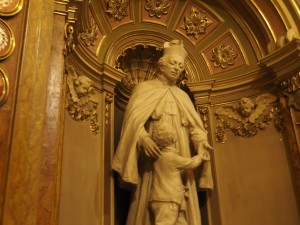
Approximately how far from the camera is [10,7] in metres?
3.09

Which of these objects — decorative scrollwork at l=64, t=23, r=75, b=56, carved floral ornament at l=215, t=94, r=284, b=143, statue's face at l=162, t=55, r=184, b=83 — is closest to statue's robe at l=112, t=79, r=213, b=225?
statue's face at l=162, t=55, r=184, b=83

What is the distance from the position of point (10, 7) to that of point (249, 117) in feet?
8.66

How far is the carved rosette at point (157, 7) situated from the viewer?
4.98 m

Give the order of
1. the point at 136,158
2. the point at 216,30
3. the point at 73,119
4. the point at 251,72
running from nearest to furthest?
the point at 136,158 < the point at 73,119 < the point at 251,72 < the point at 216,30

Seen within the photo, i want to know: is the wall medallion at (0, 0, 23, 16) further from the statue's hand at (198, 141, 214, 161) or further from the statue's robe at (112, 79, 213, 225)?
the statue's hand at (198, 141, 214, 161)

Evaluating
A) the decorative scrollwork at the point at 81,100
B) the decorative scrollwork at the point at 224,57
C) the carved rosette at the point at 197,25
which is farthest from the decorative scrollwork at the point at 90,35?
the decorative scrollwork at the point at 224,57

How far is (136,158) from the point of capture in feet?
11.9

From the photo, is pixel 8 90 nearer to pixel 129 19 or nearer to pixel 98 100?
pixel 98 100

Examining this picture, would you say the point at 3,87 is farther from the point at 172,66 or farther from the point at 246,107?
the point at 246,107

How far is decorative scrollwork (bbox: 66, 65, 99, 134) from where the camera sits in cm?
384

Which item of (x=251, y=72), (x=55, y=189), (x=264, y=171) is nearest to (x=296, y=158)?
(x=264, y=171)

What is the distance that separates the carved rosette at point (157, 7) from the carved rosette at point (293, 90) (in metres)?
1.60

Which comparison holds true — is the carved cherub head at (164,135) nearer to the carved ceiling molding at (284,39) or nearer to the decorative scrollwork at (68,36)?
the decorative scrollwork at (68,36)

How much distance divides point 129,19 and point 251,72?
1459mm
